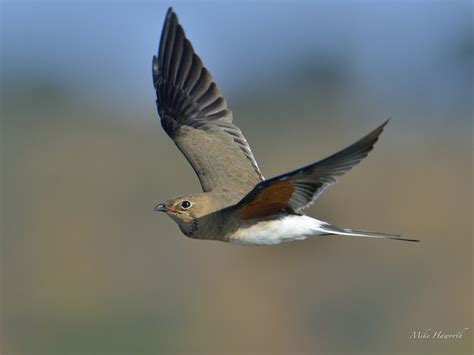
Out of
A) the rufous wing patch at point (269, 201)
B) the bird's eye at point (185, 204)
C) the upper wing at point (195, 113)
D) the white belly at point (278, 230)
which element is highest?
the upper wing at point (195, 113)

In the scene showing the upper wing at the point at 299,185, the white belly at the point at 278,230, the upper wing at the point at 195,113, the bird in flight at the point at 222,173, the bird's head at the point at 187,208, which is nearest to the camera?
the upper wing at the point at 299,185

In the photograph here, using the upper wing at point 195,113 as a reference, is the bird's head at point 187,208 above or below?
below

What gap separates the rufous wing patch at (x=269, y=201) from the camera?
22.3ft

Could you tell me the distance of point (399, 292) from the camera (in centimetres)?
1340

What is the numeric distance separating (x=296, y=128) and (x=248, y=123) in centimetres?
217

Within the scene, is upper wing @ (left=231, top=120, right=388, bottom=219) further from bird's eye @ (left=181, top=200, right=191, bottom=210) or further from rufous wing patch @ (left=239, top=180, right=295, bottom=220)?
bird's eye @ (left=181, top=200, right=191, bottom=210)

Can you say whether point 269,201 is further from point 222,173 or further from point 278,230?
point 222,173

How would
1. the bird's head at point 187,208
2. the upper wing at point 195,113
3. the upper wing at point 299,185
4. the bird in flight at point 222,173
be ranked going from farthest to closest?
the upper wing at point 195,113 < the bird's head at point 187,208 < the bird in flight at point 222,173 < the upper wing at point 299,185

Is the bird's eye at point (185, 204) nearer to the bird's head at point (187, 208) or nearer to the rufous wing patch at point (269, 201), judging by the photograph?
the bird's head at point (187, 208)

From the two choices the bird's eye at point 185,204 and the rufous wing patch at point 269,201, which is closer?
the rufous wing patch at point 269,201

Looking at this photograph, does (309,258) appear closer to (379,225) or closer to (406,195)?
(379,225)

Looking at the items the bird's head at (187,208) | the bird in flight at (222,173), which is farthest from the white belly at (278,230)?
the bird's head at (187,208)

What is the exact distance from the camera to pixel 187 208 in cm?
746

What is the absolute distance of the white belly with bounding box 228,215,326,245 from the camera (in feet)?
23.8
